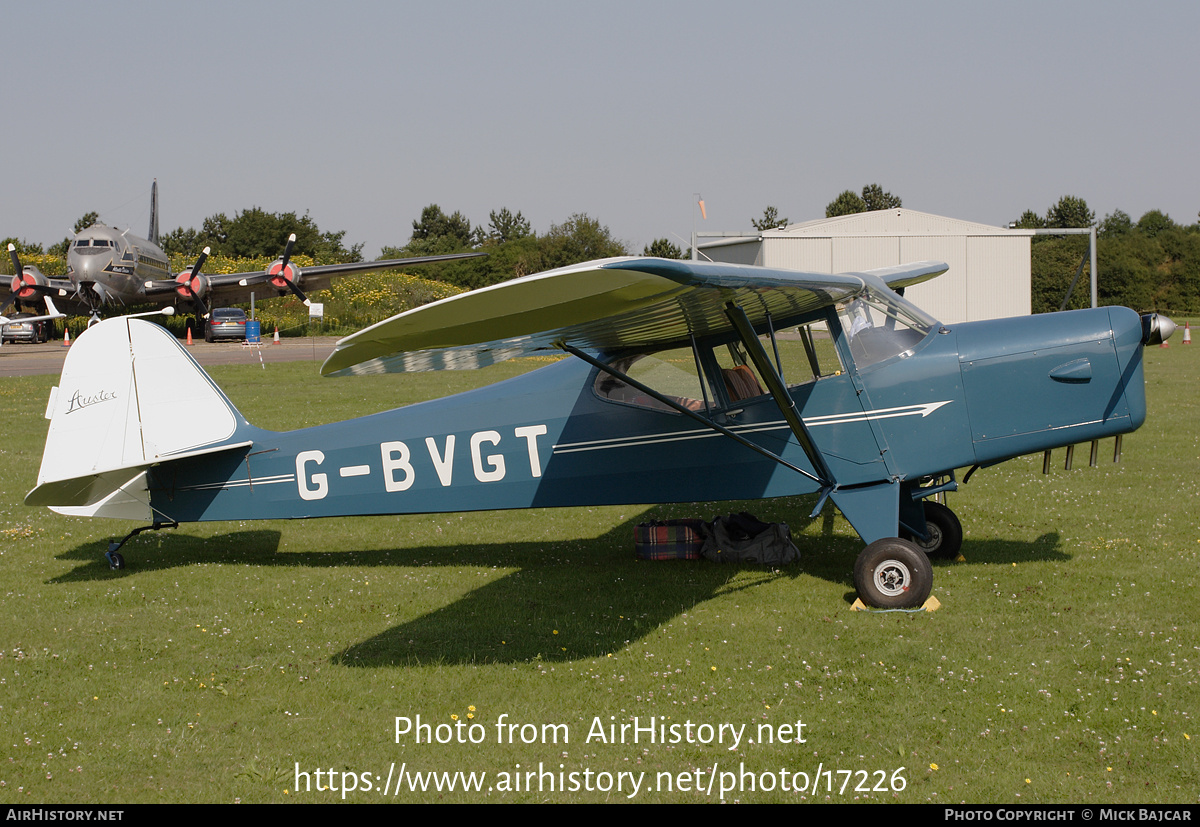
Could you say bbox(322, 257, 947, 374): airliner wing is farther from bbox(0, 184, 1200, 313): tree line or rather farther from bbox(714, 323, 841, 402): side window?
bbox(0, 184, 1200, 313): tree line

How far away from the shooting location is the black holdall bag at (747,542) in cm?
768

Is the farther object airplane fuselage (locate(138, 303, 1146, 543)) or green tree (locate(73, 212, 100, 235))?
green tree (locate(73, 212, 100, 235))

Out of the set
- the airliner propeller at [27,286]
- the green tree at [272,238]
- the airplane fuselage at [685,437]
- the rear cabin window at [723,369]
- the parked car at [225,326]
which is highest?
the green tree at [272,238]

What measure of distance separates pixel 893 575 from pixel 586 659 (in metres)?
2.33

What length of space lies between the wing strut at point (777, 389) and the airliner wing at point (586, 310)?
140 mm

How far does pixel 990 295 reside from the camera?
5062 cm

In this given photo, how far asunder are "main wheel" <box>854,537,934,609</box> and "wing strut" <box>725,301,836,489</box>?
2.04 feet

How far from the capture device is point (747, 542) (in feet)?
25.5

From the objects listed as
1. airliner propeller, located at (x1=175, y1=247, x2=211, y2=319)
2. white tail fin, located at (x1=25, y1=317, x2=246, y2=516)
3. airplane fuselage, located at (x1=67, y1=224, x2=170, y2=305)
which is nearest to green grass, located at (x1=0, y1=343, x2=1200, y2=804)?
white tail fin, located at (x1=25, y1=317, x2=246, y2=516)

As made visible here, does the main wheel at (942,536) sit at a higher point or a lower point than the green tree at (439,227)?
lower

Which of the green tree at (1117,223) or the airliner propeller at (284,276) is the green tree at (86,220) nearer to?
the airliner propeller at (284,276)

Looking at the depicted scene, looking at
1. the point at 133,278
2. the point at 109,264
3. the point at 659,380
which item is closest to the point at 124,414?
the point at 659,380

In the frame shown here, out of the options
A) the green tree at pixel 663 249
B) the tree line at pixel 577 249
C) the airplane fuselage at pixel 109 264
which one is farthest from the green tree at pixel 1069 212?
the airplane fuselage at pixel 109 264

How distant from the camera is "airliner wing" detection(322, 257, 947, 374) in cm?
402
